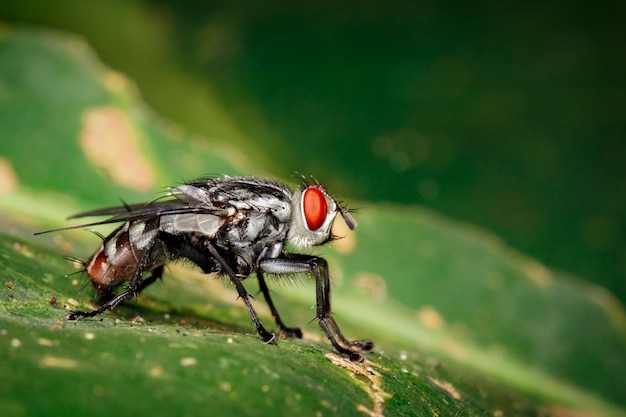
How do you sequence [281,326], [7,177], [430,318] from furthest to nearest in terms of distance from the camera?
[430,318] < [7,177] < [281,326]

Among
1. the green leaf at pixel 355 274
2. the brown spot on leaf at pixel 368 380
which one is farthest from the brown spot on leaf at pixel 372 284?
the brown spot on leaf at pixel 368 380

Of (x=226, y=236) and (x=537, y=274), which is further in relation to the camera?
(x=537, y=274)

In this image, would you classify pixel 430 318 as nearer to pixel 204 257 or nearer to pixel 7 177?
pixel 204 257

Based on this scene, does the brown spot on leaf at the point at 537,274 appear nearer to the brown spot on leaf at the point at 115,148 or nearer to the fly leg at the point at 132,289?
the brown spot on leaf at the point at 115,148

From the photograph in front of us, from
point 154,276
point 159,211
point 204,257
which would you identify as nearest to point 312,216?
point 204,257

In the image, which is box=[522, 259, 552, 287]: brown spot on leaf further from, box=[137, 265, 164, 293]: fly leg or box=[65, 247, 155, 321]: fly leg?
box=[65, 247, 155, 321]: fly leg

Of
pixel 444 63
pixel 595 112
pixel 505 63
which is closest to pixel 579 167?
pixel 595 112
